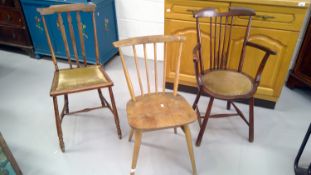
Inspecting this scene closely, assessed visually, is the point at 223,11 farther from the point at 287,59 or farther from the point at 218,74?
the point at 287,59

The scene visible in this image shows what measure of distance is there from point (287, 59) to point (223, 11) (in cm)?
66

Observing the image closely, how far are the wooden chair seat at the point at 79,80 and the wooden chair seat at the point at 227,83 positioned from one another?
2.40 ft

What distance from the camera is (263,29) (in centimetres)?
186

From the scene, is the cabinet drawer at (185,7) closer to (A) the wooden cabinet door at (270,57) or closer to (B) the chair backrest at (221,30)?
(B) the chair backrest at (221,30)

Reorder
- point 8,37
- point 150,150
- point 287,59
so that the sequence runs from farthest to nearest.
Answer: point 8,37
point 287,59
point 150,150

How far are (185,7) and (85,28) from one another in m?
1.20

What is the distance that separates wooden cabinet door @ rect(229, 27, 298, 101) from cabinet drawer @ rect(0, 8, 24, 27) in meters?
2.51

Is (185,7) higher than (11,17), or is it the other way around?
(185,7)

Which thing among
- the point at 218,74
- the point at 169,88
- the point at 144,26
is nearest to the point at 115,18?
the point at 144,26

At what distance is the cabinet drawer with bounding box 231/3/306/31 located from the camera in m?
1.73

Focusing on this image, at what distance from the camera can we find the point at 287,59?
191 cm

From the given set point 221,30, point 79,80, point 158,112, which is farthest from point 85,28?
point 158,112

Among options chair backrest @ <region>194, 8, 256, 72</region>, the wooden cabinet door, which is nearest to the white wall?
chair backrest @ <region>194, 8, 256, 72</region>

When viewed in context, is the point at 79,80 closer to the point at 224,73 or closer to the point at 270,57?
the point at 224,73
